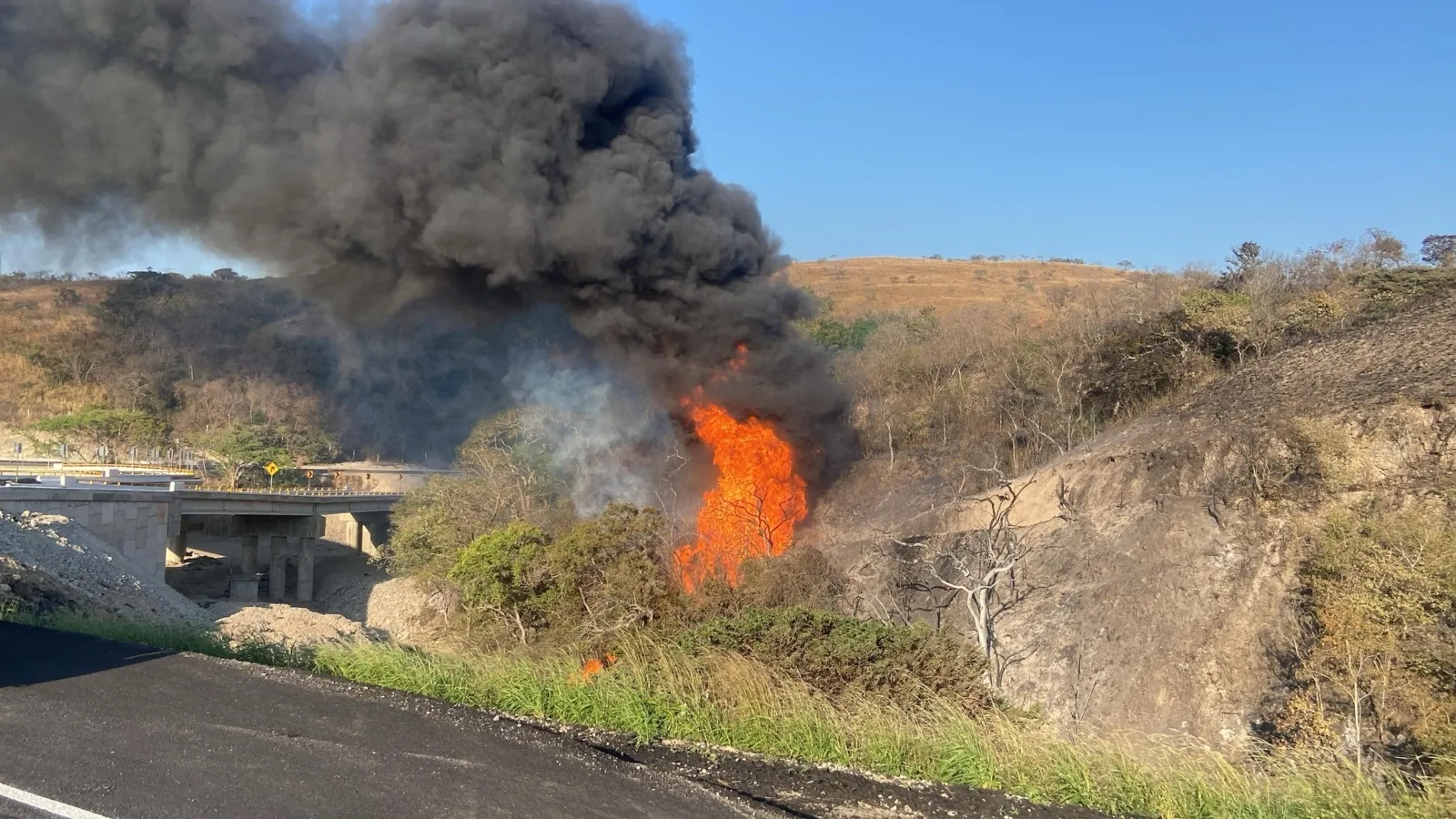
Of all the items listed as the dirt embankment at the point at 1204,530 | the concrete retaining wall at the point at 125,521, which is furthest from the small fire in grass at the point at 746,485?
the concrete retaining wall at the point at 125,521

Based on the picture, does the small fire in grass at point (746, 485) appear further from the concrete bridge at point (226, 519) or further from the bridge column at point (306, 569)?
the bridge column at point (306, 569)

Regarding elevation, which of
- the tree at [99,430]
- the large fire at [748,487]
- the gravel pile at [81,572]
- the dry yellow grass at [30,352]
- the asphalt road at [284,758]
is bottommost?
the gravel pile at [81,572]

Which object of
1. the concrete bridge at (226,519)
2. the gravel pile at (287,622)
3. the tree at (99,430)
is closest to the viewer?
the gravel pile at (287,622)

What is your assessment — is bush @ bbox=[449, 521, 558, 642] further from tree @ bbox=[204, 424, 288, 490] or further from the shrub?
tree @ bbox=[204, 424, 288, 490]

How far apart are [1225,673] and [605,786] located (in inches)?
514

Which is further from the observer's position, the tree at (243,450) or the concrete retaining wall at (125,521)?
the tree at (243,450)

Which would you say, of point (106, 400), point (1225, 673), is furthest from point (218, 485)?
point (1225, 673)

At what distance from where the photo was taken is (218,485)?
4719cm

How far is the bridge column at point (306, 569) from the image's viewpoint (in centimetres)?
4178

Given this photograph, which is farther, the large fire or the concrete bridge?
Result: the concrete bridge

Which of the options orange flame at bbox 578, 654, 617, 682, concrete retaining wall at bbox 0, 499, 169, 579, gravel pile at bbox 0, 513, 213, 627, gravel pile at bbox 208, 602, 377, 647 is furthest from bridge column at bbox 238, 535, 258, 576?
orange flame at bbox 578, 654, 617, 682

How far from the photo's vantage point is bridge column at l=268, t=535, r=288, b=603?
4150 centimetres

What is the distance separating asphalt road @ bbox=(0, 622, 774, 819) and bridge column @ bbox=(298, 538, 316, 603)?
37307mm

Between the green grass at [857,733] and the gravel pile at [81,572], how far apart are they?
9.77 metres
